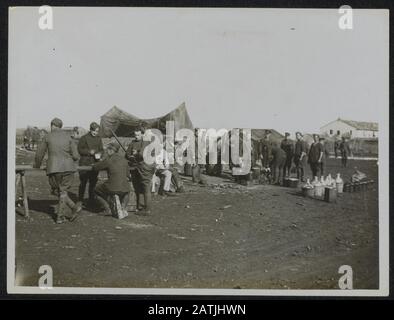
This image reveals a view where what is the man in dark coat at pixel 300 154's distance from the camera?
401cm

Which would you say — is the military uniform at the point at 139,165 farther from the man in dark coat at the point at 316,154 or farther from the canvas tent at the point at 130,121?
the man in dark coat at the point at 316,154

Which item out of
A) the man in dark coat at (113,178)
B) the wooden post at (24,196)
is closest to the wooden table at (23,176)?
the wooden post at (24,196)

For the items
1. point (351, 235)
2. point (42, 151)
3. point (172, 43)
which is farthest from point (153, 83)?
point (351, 235)

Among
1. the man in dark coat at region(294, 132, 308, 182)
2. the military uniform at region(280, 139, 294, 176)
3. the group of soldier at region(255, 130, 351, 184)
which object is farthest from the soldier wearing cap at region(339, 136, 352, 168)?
the military uniform at region(280, 139, 294, 176)

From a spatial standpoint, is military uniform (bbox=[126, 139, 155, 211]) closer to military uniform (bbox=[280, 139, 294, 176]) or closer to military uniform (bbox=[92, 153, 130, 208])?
military uniform (bbox=[92, 153, 130, 208])

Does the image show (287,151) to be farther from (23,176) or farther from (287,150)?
(23,176)

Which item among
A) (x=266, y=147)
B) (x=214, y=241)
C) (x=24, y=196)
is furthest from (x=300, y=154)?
(x=24, y=196)

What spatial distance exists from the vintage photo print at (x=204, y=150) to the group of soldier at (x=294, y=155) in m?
0.01

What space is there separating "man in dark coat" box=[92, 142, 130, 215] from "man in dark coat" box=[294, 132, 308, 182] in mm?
1464

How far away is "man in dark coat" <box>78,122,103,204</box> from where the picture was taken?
13.1 ft

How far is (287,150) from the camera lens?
4027 mm

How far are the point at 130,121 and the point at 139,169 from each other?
42 centimetres

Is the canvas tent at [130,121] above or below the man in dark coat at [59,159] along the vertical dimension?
above
